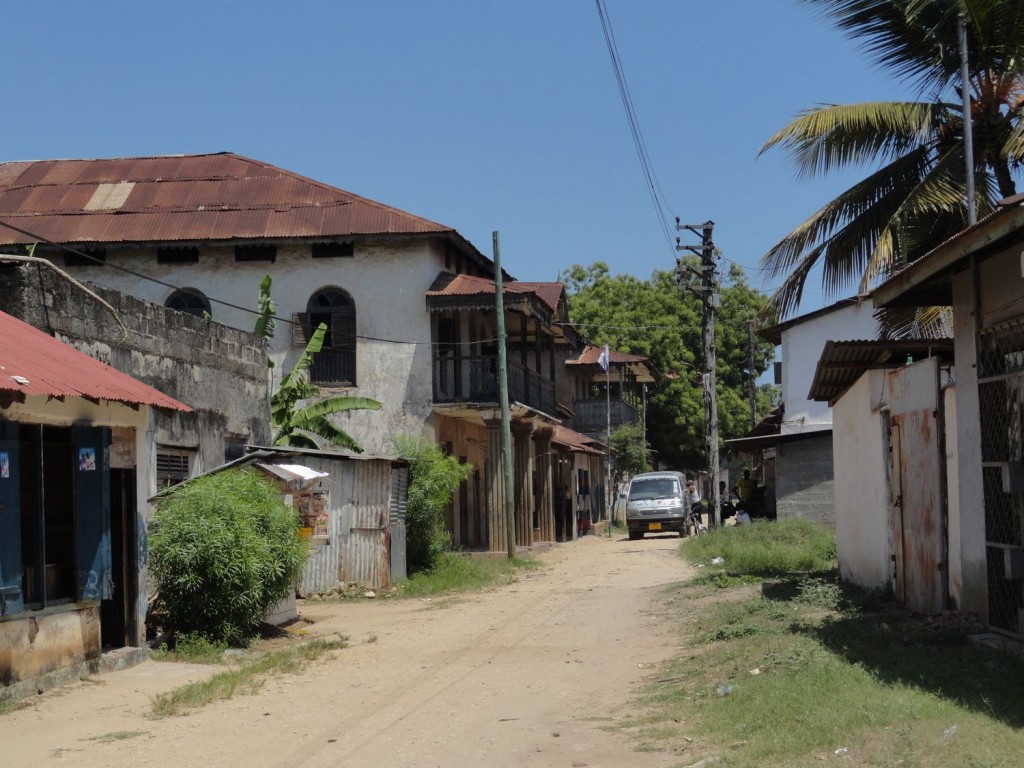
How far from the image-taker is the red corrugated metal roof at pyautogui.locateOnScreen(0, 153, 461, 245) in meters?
27.3

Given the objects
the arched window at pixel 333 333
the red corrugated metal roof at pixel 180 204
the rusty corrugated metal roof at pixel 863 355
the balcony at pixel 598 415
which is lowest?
the rusty corrugated metal roof at pixel 863 355

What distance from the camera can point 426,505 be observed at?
2202 centimetres

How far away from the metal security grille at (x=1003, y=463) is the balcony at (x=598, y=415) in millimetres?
41501

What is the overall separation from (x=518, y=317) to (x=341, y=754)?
25691 millimetres

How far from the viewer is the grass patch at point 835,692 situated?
21.7ft

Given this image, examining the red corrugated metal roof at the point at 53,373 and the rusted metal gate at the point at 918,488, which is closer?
the red corrugated metal roof at the point at 53,373

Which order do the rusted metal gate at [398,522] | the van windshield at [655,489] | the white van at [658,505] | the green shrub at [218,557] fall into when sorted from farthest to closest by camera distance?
the van windshield at [655,489], the white van at [658,505], the rusted metal gate at [398,522], the green shrub at [218,557]

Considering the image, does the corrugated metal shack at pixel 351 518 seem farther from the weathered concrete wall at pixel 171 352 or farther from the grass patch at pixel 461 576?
the weathered concrete wall at pixel 171 352

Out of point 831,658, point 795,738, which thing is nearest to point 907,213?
point 831,658

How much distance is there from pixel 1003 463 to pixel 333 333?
2022 centimetres

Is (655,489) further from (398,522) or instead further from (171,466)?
(171,466)

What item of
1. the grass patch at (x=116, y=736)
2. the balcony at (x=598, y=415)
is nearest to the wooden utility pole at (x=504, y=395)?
the grass patch at (x=116, y=736)

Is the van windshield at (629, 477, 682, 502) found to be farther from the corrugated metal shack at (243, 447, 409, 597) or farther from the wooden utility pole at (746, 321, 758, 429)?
the wooden utility pole at (746, 321, 758, 429)

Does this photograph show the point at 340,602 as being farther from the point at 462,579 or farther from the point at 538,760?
the point at 538,760
